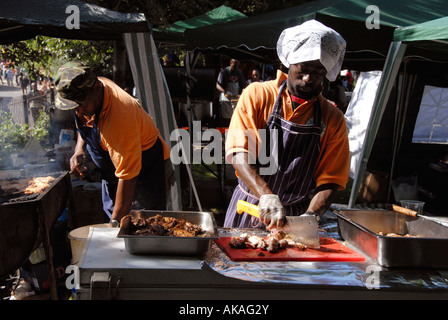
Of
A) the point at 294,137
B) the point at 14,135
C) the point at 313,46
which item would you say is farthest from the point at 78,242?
the point at 14,135

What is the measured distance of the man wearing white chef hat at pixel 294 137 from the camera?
2.37 m

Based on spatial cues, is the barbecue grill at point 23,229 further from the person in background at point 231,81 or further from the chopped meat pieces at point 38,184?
the person in background at point 231,81

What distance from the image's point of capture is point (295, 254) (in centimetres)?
199

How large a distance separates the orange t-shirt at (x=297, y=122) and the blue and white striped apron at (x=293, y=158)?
5cm

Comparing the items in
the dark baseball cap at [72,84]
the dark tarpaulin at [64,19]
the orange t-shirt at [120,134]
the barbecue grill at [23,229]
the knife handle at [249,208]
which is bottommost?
the barbecue grill at [23,229]

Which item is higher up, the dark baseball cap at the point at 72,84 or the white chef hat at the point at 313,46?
the white chef hat at the point at 313,46

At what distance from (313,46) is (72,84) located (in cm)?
152

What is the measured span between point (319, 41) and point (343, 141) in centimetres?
69

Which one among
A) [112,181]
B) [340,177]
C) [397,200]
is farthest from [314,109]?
[397,200]

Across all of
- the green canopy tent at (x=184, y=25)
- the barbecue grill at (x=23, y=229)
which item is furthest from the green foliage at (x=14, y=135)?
the green canopy tent at (x=184, y=25)

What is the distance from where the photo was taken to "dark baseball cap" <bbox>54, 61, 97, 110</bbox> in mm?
2508

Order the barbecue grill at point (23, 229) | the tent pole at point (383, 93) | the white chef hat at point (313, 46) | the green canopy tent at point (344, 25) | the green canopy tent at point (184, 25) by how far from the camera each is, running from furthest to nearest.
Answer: the green canopy tent at point (184, 25) → the green canopy tent at point (344, 25) → the tent pole at point (383, 93) → the barbecue grill at point (23, 229) → the white chef hat at point (313, 46)
